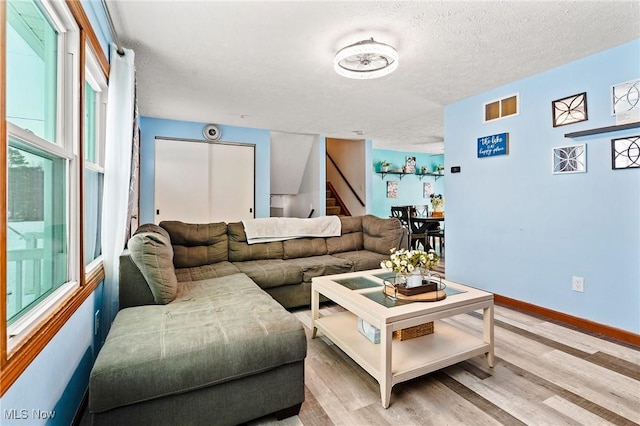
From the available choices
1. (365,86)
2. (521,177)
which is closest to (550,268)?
(521,177)

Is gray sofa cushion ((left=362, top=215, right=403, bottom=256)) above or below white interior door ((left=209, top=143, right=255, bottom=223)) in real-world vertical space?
below

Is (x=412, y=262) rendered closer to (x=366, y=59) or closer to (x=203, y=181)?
(x=366, y=59)

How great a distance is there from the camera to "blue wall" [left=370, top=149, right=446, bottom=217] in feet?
25.5

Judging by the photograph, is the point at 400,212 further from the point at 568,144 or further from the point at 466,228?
the point at 568,144

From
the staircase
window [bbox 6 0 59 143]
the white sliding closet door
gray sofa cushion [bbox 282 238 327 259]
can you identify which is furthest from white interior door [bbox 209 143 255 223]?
window [bbox 6 0 59 143]

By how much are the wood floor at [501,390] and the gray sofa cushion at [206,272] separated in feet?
3.44

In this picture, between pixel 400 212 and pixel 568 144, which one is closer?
pixel 568 144

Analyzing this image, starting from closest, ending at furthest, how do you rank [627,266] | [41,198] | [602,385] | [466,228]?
[41,198], [602,385], [627,266], [466,228]

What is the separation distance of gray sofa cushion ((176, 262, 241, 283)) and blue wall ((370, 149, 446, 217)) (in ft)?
16.5

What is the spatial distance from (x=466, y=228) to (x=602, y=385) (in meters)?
2.15

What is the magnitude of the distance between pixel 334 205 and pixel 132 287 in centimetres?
567

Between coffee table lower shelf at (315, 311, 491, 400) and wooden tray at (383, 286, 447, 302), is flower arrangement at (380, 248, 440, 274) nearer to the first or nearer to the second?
wooden tray at (383, 286, 447, 302)

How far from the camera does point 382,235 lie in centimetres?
380

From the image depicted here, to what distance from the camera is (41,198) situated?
130 cm
